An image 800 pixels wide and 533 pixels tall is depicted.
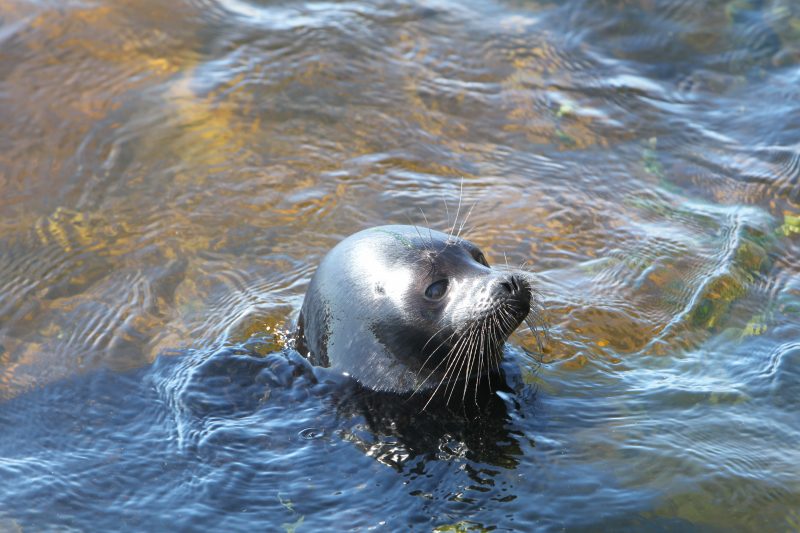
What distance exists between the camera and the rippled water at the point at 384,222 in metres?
4.64

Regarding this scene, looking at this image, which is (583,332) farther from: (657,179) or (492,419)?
(657,179)

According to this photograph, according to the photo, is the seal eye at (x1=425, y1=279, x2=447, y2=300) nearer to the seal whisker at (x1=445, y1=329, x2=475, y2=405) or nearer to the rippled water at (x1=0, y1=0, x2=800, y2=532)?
the seal whisker at (x1=445, y1=329, x2=475, y2=405)

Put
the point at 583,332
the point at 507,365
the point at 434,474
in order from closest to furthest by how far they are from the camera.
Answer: the point at 434,474, the point at 507,365, the point at 583,332

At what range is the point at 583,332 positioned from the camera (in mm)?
6000

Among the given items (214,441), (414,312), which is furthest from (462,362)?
(214,441)

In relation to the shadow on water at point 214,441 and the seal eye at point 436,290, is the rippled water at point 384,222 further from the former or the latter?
the seal eye at point 436,290

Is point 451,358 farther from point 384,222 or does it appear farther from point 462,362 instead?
point 384,222

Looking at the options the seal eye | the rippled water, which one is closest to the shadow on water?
the rippled water

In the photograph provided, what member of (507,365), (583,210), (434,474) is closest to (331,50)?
(583,210)

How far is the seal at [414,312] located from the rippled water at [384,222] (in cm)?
22

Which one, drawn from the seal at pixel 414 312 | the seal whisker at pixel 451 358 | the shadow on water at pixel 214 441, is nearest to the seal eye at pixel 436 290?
the seal at pixel 414 312

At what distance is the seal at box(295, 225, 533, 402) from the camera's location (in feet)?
16.3

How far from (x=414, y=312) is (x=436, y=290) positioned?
0.17 metres

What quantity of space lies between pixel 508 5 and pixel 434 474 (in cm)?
676
